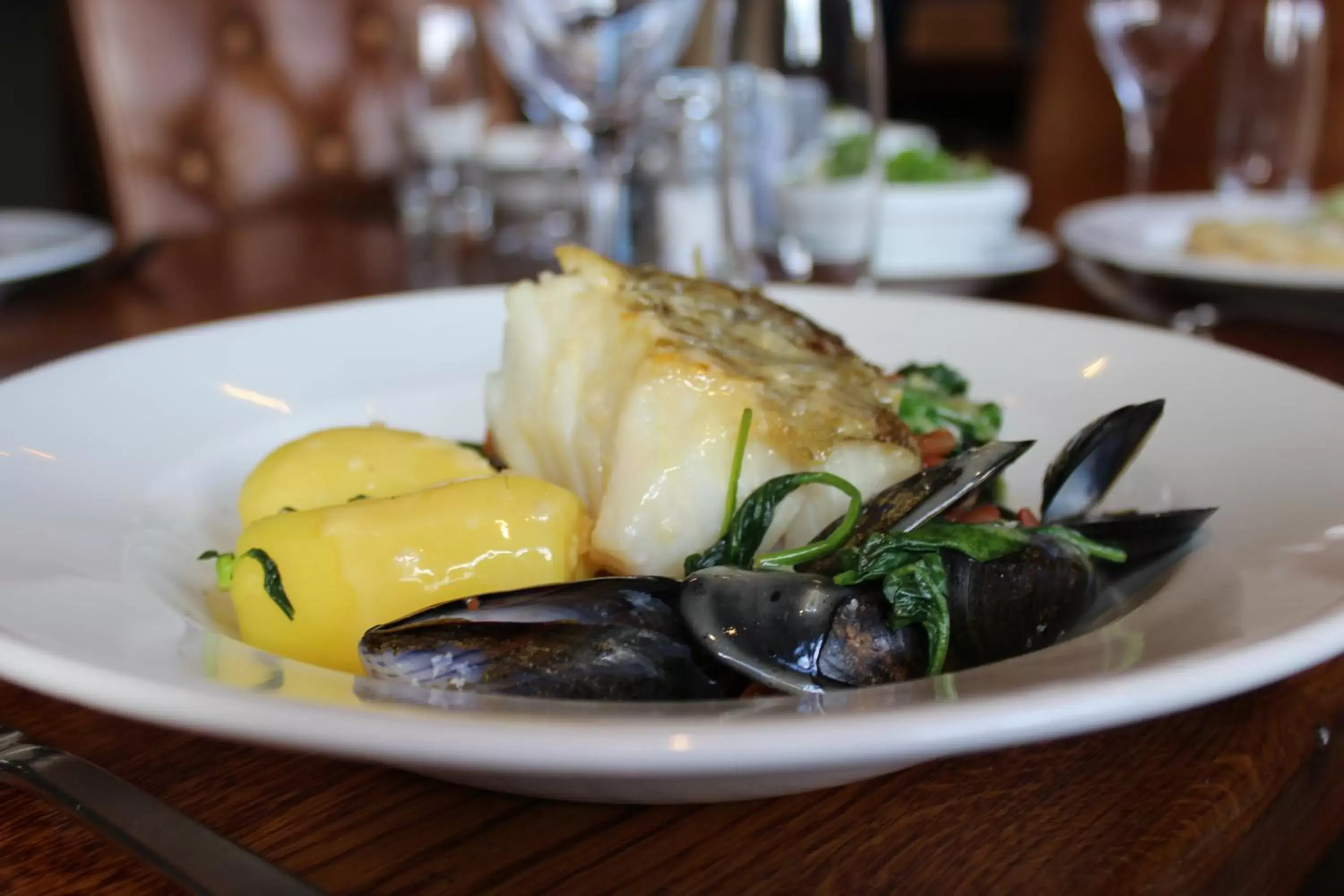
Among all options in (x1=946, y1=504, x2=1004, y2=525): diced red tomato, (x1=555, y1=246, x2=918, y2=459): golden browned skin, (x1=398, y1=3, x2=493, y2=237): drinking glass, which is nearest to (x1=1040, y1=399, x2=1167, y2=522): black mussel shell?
(x1=946, y1=504, x2=1004, y2=525): diced red tomato

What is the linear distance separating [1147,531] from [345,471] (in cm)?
79

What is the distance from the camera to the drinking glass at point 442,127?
3422mm

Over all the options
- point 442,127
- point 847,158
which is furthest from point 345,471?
point 442,127

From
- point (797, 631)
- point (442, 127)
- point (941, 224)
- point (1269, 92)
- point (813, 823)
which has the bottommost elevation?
point (813, 823)

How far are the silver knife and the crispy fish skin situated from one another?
0.42m

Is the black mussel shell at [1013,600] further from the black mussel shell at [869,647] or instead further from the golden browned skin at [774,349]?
the golden browned skin at [774,349]

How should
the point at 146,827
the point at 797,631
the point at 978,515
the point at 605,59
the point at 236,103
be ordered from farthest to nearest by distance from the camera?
the point at 236,103 < the point at 605,59 < the point at 978,515 < the point at 797,631 < the point at 146,827

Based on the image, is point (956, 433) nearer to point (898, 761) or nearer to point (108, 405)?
point (898, 761)

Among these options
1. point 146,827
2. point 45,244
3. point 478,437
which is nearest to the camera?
point 146,827

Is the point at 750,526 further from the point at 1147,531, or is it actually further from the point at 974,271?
the point at 974,271

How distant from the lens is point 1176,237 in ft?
10.1

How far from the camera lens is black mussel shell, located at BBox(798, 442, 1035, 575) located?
3.25 feet

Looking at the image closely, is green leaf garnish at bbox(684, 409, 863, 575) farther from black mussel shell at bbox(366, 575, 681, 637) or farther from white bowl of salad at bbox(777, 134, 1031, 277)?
white bowl of salad at bbox(777, 134, 1031, 277)

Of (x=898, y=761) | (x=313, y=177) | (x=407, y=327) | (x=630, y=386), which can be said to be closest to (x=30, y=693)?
(x=630, y=386)
